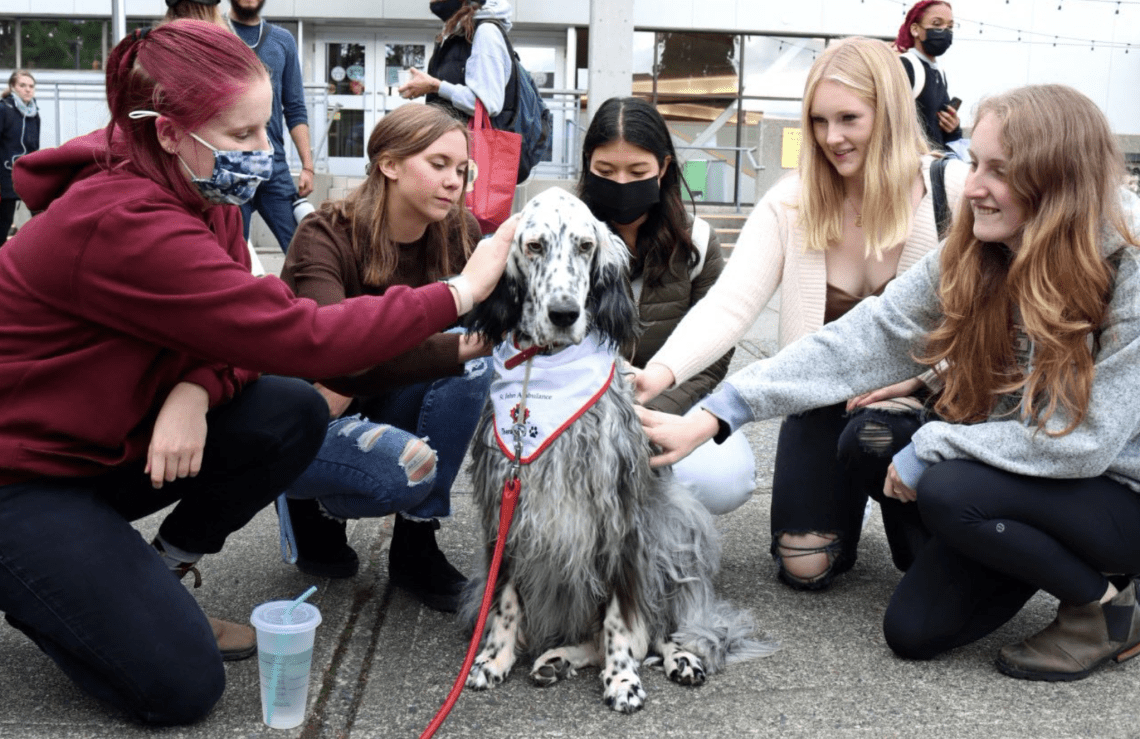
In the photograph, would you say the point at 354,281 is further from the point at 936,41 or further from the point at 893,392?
the point at 936,41

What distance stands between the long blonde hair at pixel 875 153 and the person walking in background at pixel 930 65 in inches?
125

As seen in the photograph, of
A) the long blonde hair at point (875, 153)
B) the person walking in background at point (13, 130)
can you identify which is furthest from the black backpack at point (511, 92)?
the person walking in background at point (13, 130)

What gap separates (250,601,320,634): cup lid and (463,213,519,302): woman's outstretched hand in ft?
2.60

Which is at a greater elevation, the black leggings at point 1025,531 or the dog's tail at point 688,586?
the black leggings at point 1025,531

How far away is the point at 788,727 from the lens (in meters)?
2.47

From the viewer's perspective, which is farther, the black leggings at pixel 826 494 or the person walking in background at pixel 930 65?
the person walking in background at pixel 930 65

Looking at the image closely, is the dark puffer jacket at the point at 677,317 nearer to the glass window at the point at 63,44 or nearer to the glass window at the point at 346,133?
the glass window at the point at 346,133

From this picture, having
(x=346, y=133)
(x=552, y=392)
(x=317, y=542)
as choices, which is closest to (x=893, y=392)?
(x=552, y=392)

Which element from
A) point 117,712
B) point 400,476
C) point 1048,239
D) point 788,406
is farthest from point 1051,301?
point 117,712

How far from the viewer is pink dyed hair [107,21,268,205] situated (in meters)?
2.39

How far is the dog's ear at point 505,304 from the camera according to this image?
2.64 m

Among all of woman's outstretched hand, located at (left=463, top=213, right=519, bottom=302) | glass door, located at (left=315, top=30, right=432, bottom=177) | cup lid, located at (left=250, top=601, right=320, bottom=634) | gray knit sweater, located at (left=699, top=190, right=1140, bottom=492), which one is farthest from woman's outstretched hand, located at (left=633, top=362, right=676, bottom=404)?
glass door, located at (left=315, top=30, right=432, bottom=177)

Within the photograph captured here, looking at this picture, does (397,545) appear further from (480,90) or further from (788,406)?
(480,90)

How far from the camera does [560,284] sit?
256 cm
